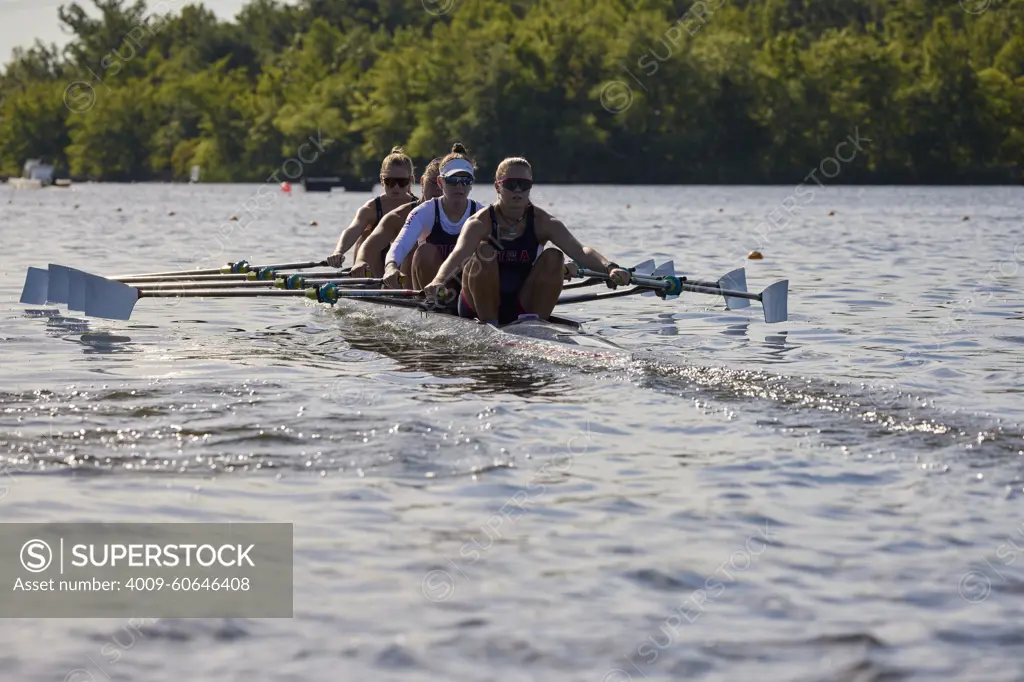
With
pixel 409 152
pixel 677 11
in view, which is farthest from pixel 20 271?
pixel 677 11

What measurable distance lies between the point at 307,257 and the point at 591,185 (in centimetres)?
8533

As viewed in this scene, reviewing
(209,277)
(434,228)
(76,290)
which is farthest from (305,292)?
(209,277)

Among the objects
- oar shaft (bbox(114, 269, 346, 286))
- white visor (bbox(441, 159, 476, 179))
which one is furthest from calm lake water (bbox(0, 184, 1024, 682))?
white visor (bbox(441, 159, 476, 179))

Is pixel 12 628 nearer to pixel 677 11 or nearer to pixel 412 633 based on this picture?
pixel 412 633

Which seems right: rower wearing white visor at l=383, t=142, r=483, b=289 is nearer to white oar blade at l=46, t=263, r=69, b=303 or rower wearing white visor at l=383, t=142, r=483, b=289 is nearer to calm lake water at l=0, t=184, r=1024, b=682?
calm lake water at l=0, t=184, r=1024, b=682

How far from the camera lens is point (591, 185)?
115438 mm

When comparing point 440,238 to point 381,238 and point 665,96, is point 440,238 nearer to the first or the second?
point 381,238

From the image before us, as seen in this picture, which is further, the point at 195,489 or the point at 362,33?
the point at 362,33

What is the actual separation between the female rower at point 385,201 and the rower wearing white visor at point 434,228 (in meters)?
1.62

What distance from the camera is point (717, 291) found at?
14.4 meters

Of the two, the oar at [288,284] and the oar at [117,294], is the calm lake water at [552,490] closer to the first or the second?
the oar at [117,294]

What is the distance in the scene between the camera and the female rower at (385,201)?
1659 cm

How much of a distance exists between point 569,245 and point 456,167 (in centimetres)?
214

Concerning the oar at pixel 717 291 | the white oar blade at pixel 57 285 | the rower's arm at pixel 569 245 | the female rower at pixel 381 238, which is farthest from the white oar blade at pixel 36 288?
the rower's arm at pixel 569 245
